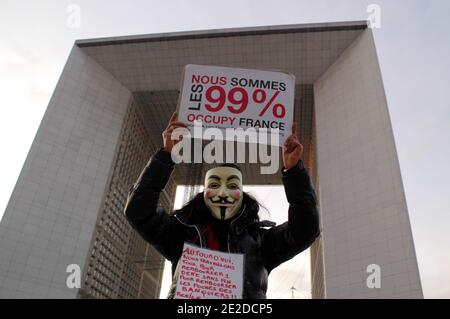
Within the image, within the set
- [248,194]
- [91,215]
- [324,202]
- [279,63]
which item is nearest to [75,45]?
[91,215]

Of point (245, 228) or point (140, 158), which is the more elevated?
point (140, 158)

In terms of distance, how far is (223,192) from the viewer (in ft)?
9.70

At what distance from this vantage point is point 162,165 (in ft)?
8.82

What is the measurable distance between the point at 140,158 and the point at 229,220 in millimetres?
27479

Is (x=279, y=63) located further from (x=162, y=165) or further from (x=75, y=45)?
(x=162, y=165)

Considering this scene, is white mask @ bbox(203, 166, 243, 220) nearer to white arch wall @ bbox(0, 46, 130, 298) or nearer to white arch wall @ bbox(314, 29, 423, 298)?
white arch wall @ bbox(314, 29, 423, 298)

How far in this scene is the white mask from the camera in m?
2.93

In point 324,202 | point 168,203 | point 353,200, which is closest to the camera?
point 353,200

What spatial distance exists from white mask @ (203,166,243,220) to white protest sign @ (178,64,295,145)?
41 centimetres
